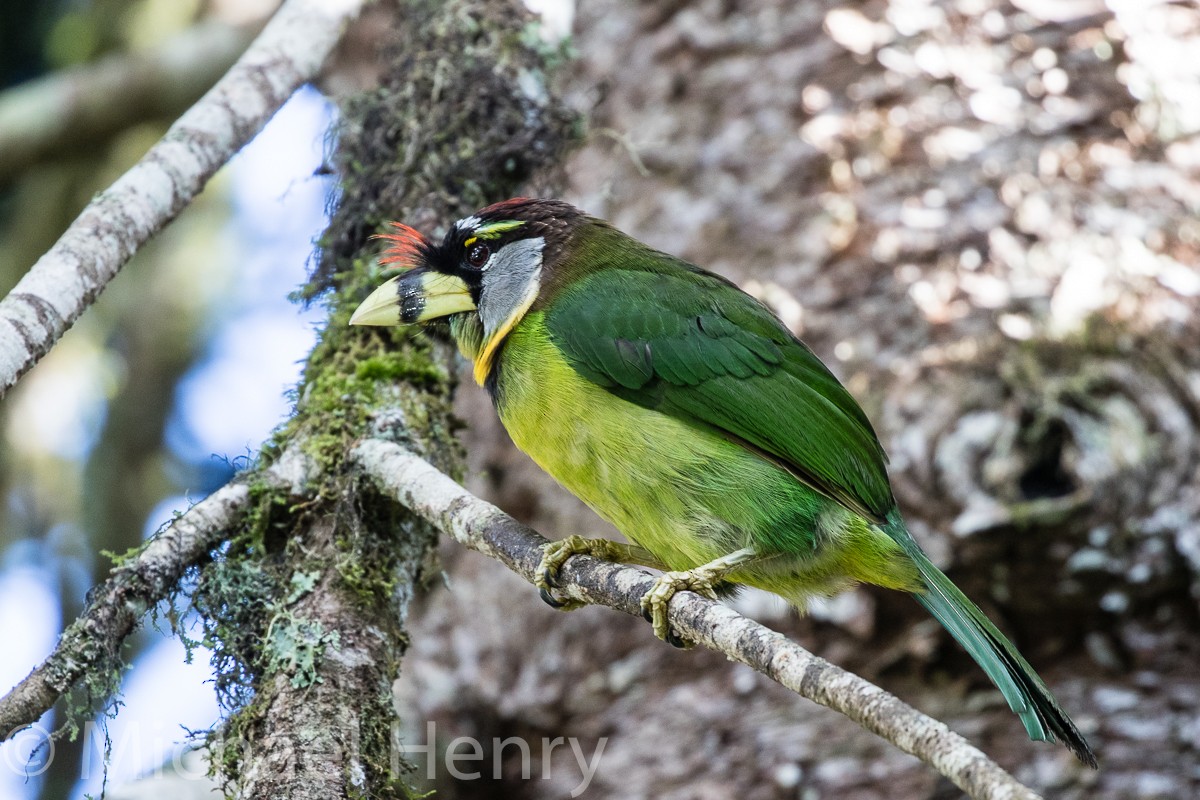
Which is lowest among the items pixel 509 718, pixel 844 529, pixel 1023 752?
pixel 1023 752

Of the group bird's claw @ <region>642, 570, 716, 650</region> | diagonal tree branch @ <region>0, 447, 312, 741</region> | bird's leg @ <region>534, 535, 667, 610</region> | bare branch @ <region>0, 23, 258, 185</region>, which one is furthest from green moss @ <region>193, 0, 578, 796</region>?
bare branch @ <region>0, 23, 258, 185</region>

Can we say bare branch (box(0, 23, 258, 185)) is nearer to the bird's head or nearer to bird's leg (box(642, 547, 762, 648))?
the bird's head

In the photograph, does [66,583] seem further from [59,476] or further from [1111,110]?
[1111,110]

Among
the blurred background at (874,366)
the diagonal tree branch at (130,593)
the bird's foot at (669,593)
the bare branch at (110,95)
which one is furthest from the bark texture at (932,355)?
the bare branch at (110,95)

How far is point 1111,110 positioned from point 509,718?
3.46 metres

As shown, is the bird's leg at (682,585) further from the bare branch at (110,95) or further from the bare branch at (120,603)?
the bare branch at (110,95)

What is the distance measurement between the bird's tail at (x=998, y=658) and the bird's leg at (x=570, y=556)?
699mm

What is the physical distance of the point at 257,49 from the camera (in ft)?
11.6

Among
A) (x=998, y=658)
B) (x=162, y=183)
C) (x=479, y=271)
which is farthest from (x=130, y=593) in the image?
(x=998, y=658)

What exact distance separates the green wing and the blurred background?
0.84 m

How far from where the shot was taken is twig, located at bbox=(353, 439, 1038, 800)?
1.67 metres

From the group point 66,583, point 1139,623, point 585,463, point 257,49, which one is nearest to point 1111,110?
point 1139,623

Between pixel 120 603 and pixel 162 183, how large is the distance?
1.14 meters

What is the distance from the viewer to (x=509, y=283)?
3.37 m
